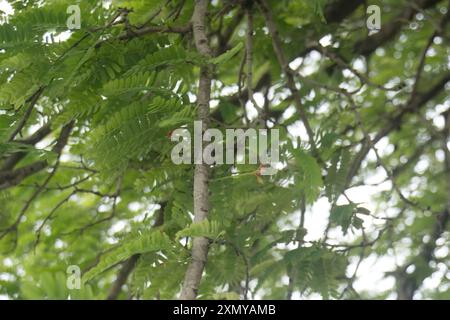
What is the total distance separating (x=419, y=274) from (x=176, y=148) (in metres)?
2.00

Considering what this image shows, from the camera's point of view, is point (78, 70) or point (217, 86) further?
point (217, 86)

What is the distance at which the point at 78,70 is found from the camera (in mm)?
1996

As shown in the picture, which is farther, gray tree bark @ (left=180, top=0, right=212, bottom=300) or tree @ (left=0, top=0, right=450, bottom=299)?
tree @ (left=0, top=0, right=450, bottom=299)

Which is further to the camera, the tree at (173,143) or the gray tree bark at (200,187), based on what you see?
the tree at (173,143)

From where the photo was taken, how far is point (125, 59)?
6.94 feet

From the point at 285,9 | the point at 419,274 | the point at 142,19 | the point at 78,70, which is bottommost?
the point at 419,274

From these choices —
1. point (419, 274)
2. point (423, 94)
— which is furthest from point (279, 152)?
point (423, 94)

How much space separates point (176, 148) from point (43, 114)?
0.56 meters

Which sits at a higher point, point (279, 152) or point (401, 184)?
point (401, 184)

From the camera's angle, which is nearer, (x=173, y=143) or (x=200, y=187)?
(x=200, y=187)
